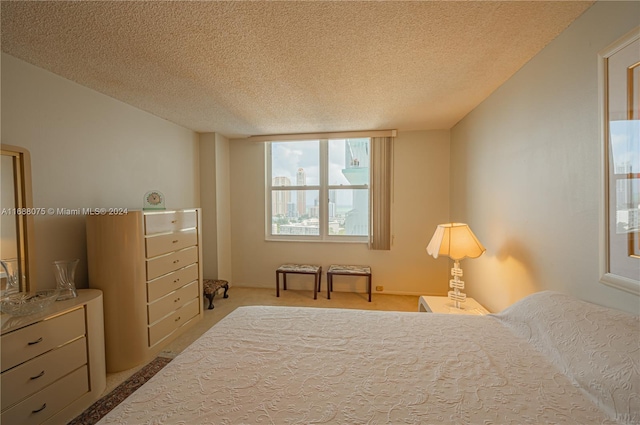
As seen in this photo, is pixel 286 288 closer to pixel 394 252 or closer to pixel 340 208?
pixel 340 208

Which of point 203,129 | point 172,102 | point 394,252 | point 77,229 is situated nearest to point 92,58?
point 172,102

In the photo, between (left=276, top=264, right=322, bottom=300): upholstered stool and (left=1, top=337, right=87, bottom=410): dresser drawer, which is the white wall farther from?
(left=276, top=264, right=322, bottom=300): upholstered stool

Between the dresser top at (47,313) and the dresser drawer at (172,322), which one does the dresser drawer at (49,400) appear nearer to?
the dresser top at (47,313)

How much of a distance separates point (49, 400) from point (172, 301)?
1.05 meters

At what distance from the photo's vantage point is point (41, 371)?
4.77 ft

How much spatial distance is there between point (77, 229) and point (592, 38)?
3905 mm

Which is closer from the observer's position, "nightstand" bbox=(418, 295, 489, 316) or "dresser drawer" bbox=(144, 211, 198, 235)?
"nightstand" bbox=(418, 295, 489, 316)

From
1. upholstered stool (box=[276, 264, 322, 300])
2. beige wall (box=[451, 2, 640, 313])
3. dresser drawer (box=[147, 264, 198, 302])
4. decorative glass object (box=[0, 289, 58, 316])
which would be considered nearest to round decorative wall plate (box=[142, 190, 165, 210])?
dresser drawer (box=[147, 264, 198, 302])

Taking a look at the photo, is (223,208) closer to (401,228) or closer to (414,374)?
(401,228)

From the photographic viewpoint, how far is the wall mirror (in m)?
1.62

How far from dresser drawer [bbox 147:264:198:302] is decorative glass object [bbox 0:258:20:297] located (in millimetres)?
778

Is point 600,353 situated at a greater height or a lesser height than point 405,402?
greater

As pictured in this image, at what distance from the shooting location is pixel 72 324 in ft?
5.32

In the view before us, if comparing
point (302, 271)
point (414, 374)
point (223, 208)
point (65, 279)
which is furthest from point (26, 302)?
point (302, 271)
